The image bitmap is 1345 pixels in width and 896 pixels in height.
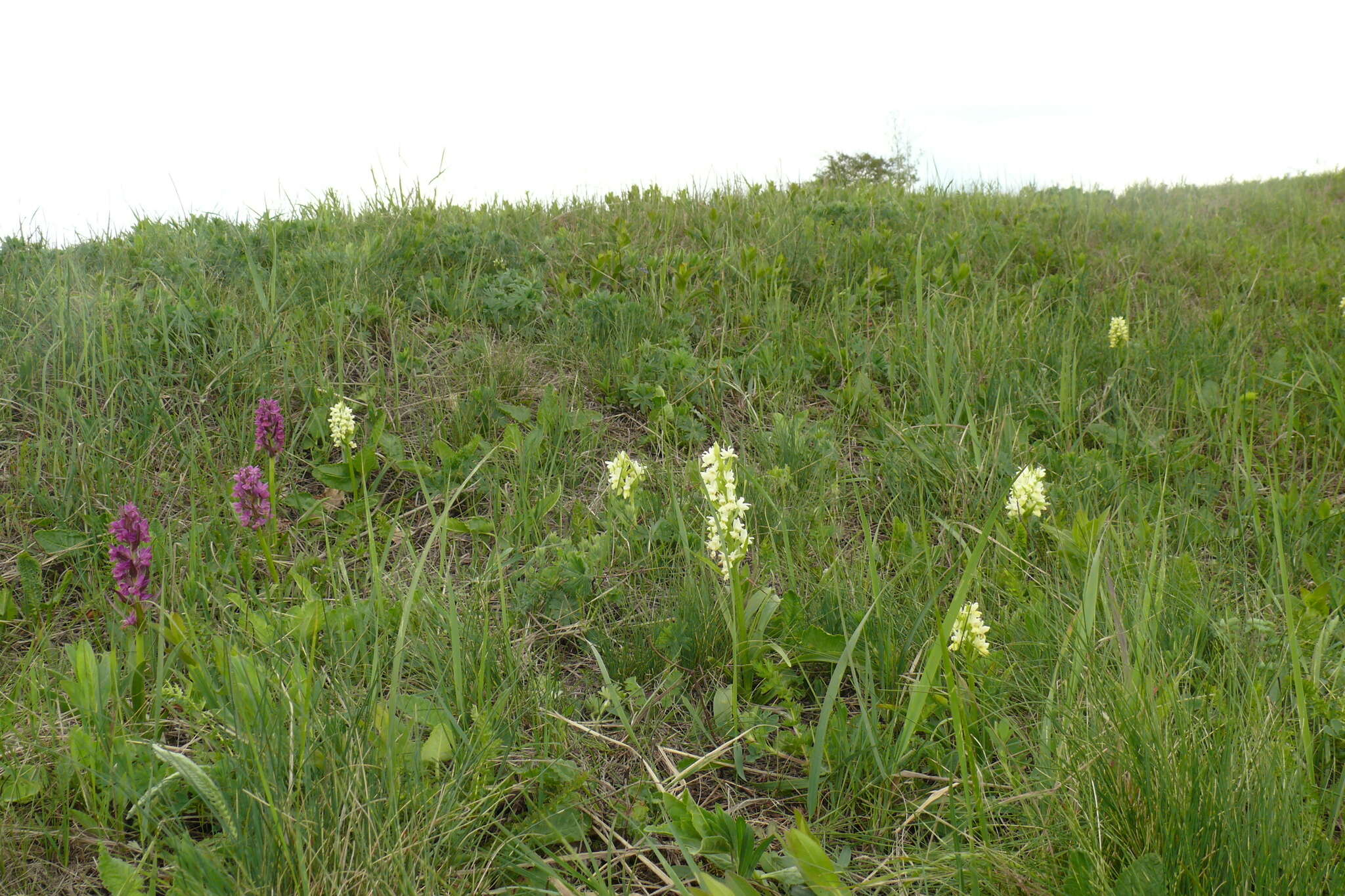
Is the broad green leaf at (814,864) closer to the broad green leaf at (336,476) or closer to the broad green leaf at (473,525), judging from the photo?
the broad green leaf at (473,525)

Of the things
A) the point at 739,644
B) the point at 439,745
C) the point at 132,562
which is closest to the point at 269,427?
the point at 132,562

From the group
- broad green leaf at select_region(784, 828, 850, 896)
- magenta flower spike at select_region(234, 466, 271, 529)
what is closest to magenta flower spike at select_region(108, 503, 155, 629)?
magenta flower spike at select_region(234, 466, 271, 529)

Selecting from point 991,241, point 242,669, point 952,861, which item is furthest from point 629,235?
point 952,861

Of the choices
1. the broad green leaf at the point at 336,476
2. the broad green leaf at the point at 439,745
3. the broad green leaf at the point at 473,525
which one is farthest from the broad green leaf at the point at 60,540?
the broad green leaf at the point at 439,745

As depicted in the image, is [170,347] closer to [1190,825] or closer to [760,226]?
[760,226]

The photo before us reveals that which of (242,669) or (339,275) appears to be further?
(339,275)

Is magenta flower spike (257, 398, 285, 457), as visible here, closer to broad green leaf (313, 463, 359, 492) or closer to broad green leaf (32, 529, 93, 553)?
broad green leaf (313, 463, 359, 492)

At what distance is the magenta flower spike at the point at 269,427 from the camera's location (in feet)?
9.53

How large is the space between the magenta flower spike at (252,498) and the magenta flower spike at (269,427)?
209mm

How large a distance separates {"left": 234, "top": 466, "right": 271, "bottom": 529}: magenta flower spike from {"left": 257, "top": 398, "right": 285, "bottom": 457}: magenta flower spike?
21cm

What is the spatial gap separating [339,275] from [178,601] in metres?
2.18

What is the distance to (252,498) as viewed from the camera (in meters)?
2.72

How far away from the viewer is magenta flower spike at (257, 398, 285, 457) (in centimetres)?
290

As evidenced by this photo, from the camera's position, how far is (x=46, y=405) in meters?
3.33
